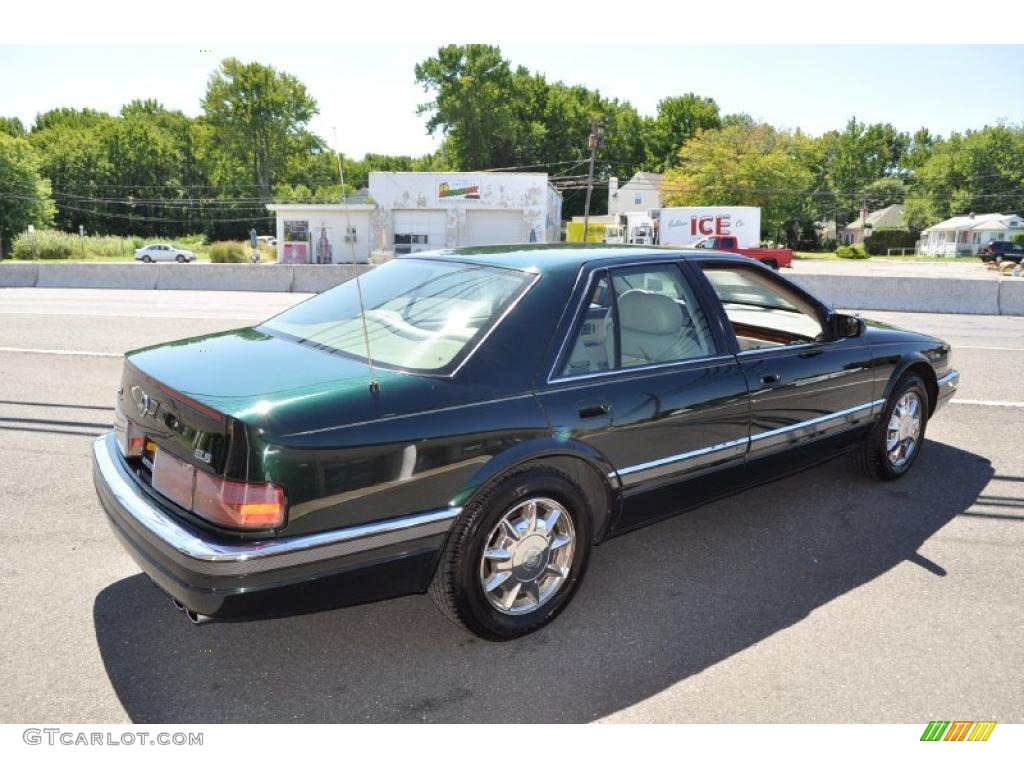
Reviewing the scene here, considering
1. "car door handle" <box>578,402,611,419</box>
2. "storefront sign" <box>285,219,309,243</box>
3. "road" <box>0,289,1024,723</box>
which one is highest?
"storefront sign" <box>285,219,309,243</box>

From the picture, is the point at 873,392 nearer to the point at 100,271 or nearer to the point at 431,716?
the point at 431,716

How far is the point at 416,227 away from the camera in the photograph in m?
45.0

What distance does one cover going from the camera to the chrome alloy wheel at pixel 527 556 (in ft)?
9.98

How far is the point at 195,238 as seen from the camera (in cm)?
8688

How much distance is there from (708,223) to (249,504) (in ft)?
149

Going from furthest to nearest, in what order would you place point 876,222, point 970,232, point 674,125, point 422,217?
point 876,222, point 674,125, point 970,232, point 422,217

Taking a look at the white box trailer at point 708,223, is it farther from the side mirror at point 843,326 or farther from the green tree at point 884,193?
the green tree at point 884,193

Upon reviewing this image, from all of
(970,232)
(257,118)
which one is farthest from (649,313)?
(257,118)

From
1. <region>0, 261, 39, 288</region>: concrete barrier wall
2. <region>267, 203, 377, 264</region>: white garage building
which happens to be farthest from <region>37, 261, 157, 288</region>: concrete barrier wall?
<region>267, 203, 377, 264</region>: white garage building

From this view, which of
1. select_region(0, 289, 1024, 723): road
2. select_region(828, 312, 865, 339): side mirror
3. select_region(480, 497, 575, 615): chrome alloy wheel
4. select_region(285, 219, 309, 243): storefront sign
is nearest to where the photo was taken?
select_region(0, 289, 1024, 723): road

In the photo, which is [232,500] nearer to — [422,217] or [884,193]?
[422,217]

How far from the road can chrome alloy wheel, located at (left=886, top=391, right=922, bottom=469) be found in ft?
0.77

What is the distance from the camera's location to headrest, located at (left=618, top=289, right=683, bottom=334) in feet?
11.9

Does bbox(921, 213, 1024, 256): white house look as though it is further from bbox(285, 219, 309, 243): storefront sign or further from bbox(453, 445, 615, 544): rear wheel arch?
bbox(453, 445, 615, 544): rear wheel arch
